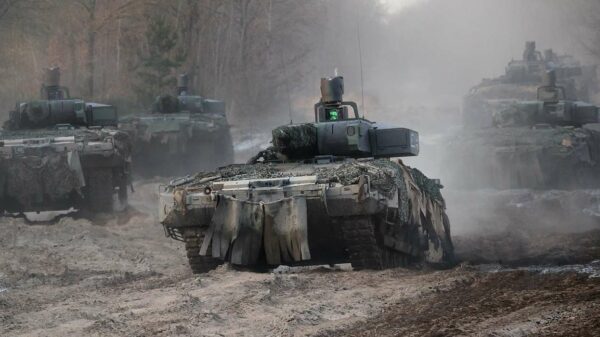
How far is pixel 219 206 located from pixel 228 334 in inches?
131

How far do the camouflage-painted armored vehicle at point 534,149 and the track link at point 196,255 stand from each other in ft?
32.9

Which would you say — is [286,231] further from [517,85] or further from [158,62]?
[158,62]

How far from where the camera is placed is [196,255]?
1080cm

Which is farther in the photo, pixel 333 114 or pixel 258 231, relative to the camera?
pixel 333 114

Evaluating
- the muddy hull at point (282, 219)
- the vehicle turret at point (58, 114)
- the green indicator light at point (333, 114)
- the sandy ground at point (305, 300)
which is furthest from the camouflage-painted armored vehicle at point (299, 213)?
the vehicle turret at point (58, 114)

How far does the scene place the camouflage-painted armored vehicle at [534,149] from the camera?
64.2 ft

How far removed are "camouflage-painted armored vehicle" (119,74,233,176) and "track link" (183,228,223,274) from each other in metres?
12.0

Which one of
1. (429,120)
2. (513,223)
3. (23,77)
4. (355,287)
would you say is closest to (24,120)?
(513,223)

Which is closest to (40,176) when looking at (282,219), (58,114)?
(58,114)

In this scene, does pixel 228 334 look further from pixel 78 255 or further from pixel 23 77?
pixel 23 77

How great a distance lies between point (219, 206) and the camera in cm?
1014

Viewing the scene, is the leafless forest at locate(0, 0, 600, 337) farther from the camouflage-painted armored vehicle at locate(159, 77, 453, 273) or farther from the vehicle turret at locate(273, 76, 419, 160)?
the vehicle turret at locate(273, 76, 419, 160)

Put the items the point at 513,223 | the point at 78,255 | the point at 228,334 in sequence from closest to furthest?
1. the point at 228,334
2. the point at 78,255
3. the point at 513,223

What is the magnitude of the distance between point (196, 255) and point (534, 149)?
10.2 meters
